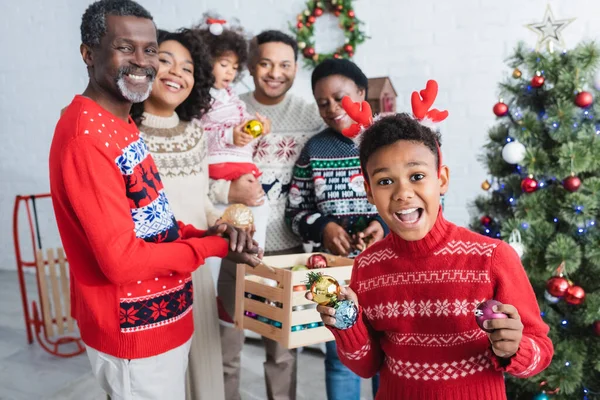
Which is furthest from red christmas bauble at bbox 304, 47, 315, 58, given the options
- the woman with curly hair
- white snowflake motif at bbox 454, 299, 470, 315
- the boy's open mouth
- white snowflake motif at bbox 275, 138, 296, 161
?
white snowflake motif at bbox 454, 299, 470, 315

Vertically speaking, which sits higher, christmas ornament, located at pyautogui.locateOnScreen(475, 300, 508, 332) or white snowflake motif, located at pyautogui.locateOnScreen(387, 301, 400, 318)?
christmas ornament, located at pyautogui.locateOnScreen(475, 300, 508, 332)

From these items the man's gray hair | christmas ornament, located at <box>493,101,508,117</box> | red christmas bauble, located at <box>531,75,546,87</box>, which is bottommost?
christmas ornament, located at <box>493,101,508,117</box>

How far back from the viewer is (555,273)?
1910 mm

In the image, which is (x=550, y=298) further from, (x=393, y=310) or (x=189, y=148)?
(x=189, y=148)

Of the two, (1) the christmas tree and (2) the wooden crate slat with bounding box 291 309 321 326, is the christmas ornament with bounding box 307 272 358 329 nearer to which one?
(2) the wooden crate slat with bounding box 291 309 321 326

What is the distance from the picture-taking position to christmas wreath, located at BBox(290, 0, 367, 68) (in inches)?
126

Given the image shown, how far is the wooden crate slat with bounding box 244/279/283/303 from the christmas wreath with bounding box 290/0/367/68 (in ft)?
6.71

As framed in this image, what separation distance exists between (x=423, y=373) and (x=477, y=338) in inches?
5.3

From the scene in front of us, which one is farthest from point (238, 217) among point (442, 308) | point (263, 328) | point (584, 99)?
point (584, 99)

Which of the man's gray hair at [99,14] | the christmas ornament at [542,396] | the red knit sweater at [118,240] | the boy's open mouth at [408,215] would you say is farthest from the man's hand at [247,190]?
the christmas ornament at [542,396]

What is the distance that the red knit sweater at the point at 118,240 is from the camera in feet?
3.52

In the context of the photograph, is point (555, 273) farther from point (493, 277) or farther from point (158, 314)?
point (158, 314)

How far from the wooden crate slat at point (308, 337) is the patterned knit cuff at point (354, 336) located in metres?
0.40

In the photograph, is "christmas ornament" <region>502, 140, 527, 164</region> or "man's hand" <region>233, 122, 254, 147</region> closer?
"man's hand" <region>233, 122, 254, 147</region>
